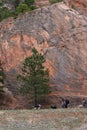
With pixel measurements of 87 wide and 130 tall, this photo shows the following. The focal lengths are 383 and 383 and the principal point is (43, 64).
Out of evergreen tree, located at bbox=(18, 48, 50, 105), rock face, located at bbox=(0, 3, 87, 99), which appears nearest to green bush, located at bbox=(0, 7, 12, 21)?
rock face, located at bbox=(0, 3, 87, 99)

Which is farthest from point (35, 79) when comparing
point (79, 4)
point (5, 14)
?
point (79, 4)

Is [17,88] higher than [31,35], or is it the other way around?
[31,35]

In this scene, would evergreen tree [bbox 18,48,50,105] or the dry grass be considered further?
evergreen tree [bbox 18,48,50,105]

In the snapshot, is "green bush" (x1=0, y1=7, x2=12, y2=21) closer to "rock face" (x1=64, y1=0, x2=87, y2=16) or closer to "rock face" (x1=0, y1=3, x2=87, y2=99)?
"rock face" (x1=0, y1=3, x2=87, y2=99)

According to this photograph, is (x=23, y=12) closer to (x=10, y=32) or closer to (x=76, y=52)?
(x=10, y=32)

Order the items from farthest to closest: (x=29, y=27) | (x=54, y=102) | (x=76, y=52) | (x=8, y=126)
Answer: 1. (x=29, y=27)
2. (x=76, y=52)
3. (x=54, y=102)
4. (x=8, y=126)

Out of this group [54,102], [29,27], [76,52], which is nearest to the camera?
[54,102]

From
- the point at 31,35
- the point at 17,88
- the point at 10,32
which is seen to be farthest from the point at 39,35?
the point at 17,88

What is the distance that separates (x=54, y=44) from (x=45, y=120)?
71.5 feet

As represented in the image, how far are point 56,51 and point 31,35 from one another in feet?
15.8

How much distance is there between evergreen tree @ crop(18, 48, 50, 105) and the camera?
45.7 metres

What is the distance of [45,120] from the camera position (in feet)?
109

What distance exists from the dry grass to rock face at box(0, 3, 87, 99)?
1536 cm

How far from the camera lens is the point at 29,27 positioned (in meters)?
56.2
